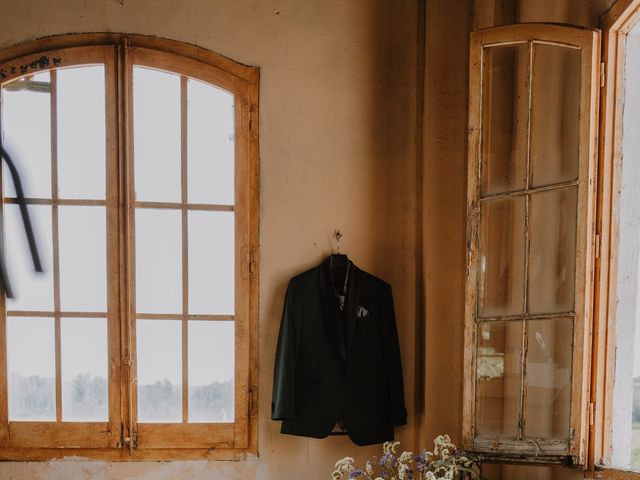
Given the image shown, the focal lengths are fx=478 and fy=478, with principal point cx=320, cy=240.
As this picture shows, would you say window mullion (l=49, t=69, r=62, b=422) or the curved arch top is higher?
the curved arch top

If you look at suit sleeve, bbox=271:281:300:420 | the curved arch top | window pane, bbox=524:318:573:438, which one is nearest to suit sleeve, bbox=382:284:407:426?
suit sleeve, bbox=271:281:300:420

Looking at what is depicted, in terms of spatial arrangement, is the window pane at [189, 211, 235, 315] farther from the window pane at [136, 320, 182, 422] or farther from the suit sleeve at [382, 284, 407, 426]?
the suit sleeve at [382, 284, 407, 426]

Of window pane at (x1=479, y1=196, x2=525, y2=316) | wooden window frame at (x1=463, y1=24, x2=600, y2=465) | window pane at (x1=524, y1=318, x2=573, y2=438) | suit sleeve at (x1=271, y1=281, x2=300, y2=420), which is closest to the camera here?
wooden window frame at (x1=463, y1=24, x2=600, y2=465)

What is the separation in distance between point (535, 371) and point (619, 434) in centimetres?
33

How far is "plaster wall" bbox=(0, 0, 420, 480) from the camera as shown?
235 centimetres

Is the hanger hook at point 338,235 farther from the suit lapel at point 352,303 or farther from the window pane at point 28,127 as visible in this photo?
the window pane at point 28,127

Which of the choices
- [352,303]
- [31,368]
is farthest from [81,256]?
[352,303]

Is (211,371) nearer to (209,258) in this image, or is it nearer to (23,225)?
(209,258)

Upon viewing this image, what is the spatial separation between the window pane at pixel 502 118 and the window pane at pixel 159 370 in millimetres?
1624

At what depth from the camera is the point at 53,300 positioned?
7.69ft

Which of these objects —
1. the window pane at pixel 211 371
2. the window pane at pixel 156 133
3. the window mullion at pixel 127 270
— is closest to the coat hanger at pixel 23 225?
the window mullion at pixel 127 270

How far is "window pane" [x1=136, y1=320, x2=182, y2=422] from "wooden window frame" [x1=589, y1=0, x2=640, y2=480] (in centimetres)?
180

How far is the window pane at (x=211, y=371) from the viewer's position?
2.38 m

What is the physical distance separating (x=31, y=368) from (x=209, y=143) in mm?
1409
